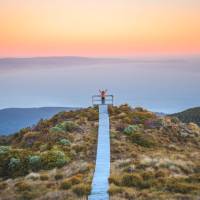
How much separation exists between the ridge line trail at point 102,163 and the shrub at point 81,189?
0.27m

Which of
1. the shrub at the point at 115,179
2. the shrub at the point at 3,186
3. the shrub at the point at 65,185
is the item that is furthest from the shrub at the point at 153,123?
the shrub at the point at 65,185

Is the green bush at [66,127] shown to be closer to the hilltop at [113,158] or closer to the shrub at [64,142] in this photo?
the hilltop at [113,158]

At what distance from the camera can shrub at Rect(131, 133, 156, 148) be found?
1464 inches

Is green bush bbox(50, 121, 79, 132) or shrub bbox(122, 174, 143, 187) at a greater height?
green bush bbox(50, 121, 79, 132)

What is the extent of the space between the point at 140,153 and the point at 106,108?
16.9m

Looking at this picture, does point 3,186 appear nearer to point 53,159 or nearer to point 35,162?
point 35,162

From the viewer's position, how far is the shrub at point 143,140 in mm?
37188

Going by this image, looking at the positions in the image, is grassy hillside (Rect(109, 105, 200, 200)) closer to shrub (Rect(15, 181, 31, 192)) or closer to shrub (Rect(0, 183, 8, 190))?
shrub (Rect(15, 181, 31, 192))

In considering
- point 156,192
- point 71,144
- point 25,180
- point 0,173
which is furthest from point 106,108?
point 156,192

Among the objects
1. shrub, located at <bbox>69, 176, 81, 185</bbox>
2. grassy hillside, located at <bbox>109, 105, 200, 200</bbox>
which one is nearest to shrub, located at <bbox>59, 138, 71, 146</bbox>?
grassy hillside, located at <bbox>109, 105, 200, 200</bbox>

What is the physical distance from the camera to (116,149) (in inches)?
1326

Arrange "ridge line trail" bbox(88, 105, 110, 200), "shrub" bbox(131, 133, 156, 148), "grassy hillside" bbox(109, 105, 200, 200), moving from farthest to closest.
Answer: "shrub" bbox(131, 133, 156, 148), "grassy hillside" bbox(109, 105, 200, 200), "ridge line trail" bbox(88, 105, 110, 200)

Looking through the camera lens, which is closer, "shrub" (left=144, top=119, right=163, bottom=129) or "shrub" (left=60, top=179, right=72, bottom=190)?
"shrub" (left=60, top=179, right=72, bottom=190)

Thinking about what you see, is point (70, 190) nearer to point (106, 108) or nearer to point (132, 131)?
point (132, 131)
